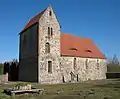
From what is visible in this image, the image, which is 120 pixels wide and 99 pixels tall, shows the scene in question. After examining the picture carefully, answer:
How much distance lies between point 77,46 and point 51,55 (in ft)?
30.2

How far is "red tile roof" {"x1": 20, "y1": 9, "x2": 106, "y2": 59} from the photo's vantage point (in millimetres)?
41125

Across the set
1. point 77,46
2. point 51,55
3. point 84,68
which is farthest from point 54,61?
point 77,46

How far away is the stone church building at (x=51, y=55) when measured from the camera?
3619 centimetres

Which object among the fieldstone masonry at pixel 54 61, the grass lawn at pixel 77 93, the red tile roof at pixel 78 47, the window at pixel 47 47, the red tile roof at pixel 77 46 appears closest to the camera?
the grass lawn at pixel 77 93

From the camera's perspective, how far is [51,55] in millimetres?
37375

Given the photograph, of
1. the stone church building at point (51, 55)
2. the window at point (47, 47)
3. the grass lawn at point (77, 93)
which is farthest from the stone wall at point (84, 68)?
the grass lawn at point (77, 93)

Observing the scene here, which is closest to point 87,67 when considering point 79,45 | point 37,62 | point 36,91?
point 79,45

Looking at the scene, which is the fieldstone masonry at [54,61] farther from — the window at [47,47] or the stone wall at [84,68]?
the window at [47,47]

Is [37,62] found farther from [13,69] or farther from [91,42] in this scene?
[91,42]

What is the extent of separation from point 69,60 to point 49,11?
32.6 feet

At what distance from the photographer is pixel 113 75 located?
2010 inches

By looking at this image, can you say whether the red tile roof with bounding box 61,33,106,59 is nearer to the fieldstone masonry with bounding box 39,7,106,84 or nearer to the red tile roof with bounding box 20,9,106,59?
the red tile roof with bounding box 20,9,106,59

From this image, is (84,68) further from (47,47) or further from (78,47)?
(47,47)

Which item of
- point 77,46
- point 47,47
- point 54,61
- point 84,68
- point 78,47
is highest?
point 77,46
